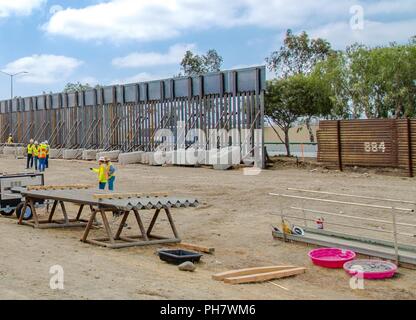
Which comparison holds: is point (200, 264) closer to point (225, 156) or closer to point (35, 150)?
point (225, 156)

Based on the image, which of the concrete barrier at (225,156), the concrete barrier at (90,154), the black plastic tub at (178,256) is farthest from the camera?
the concrete barrier at (90,154)

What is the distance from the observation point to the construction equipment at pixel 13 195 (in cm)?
1581

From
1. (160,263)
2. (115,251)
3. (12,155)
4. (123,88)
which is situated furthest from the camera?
(12,155)

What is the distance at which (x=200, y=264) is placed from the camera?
1110cm

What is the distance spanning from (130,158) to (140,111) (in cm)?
515

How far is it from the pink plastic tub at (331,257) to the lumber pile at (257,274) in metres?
0.64

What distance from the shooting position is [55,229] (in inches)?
577

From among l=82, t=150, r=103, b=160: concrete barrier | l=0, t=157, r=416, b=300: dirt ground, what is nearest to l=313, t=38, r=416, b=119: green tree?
l=0, t=157, r=416, b=300: dirt ground

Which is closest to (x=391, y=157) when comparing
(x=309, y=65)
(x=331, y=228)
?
(x=331, y=228)

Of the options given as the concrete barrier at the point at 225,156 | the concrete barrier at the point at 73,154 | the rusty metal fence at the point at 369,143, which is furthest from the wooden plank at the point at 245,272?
the concrete barrier at the point at 73,154

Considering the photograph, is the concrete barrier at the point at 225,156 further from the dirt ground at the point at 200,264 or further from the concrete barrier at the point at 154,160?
the dirt ground at the point at 200,264

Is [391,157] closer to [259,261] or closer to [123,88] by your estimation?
[259,261]

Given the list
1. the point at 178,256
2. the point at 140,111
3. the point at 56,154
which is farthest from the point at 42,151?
the point at 178,256
